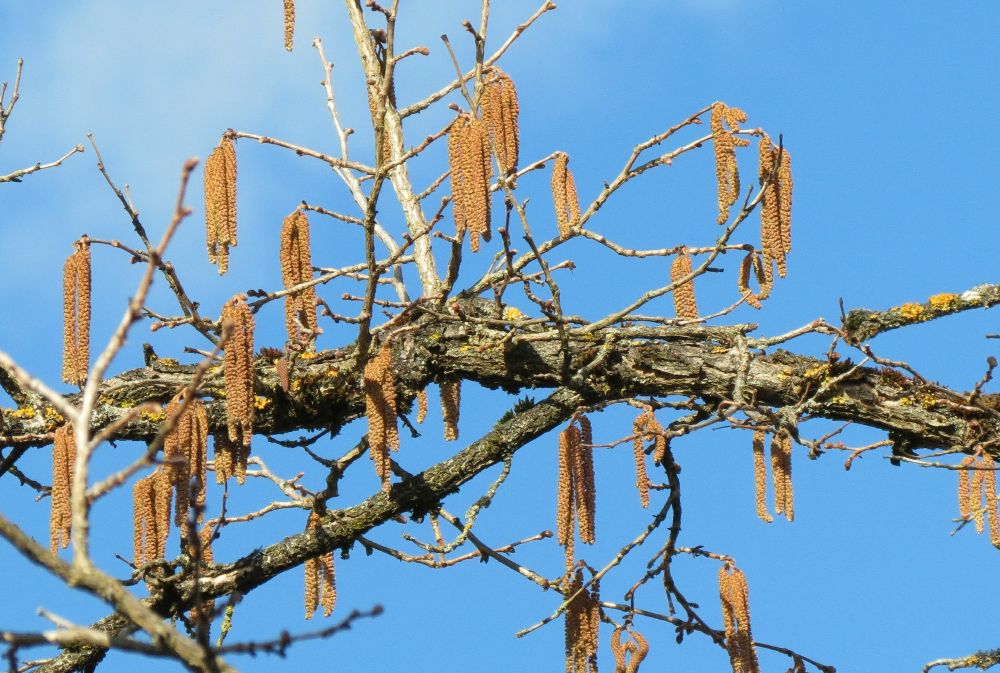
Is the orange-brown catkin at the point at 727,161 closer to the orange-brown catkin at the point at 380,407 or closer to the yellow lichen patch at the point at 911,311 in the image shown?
the yellow lichen patch at the point at 911,311

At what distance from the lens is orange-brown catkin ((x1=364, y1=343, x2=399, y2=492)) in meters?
5.64

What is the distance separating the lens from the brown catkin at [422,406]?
729 cm

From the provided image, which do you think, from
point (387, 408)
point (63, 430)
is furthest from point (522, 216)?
point (63, 430)

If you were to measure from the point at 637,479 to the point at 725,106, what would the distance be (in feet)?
6.94

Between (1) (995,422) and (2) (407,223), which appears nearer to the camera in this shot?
(1) (995,422)

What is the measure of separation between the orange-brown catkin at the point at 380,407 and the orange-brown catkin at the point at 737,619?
2.02m

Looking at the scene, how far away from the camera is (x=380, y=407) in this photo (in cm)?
565

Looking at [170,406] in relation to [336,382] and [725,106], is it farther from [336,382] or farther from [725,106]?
[725,106]

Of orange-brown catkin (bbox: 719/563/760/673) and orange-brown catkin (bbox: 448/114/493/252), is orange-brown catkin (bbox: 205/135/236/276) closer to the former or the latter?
orange-brown catkin (bbox: 448/114/493/252)

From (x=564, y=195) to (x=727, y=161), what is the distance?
3.35 feet

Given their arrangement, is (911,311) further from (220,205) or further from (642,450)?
(220,205)

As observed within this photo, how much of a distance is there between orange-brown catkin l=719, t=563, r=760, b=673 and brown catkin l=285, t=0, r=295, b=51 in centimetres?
442

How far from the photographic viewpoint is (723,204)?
21.9 ft

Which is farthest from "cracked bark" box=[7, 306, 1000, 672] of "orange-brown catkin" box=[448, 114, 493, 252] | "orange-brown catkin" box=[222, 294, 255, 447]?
"orange-brown catkin" box=[448, 114, 493, 252]
